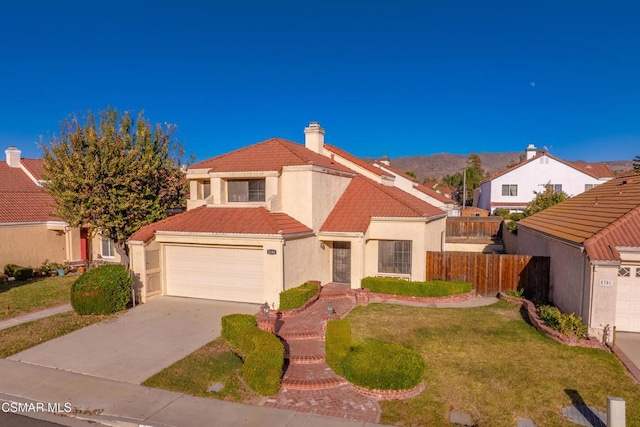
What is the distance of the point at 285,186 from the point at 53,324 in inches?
402

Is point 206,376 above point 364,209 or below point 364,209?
below

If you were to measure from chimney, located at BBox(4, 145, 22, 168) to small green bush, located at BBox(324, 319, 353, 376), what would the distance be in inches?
1156

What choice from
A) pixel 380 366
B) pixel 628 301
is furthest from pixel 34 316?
Answer: pixel 628 301

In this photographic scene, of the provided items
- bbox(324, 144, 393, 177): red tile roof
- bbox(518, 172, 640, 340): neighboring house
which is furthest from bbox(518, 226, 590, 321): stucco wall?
bbox(324, 144, 393, 177): red tile roof

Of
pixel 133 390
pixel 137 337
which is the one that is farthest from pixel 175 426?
pixel 137 337

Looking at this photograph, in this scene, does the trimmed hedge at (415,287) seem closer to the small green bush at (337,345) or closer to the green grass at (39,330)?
the small green bush at (337,345)

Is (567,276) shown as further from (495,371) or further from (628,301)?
(495,371)

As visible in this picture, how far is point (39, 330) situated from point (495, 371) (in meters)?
14.2

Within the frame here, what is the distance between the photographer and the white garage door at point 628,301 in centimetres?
1193

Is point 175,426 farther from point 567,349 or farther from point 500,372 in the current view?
point 567,349

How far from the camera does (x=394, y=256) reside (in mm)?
18547

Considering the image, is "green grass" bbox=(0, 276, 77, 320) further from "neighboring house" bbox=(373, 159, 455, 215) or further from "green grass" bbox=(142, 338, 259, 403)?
"neighboring house" bbox=(373, 159, 455, 215)

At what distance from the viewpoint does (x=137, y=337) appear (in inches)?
495

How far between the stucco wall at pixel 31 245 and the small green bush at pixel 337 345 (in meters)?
21.7
